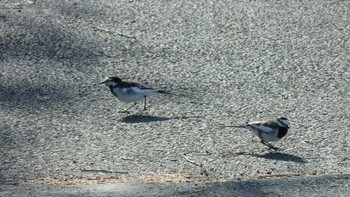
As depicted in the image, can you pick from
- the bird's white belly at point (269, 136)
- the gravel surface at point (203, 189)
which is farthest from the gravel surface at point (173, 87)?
the gravel surface at point (203, 189)

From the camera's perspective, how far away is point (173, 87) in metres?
11.1

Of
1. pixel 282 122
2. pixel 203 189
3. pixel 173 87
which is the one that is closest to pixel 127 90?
pixel 173 87

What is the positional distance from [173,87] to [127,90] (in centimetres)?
86

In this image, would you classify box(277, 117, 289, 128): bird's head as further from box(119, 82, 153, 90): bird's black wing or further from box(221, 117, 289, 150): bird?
box(119, 82, 153, 90): bird's black wing

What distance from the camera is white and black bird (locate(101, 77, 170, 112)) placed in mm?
10414

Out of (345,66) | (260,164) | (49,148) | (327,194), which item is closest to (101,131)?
(49,148)

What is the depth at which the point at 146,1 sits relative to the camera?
1389 centimetres

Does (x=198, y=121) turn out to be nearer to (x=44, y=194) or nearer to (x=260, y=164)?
(x=260, y=164)

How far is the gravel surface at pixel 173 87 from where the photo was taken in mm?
9055

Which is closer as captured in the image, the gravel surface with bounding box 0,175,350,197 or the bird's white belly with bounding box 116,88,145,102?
the gravel surface with bounding box 0,175,350,197

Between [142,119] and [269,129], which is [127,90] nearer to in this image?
[142,119]

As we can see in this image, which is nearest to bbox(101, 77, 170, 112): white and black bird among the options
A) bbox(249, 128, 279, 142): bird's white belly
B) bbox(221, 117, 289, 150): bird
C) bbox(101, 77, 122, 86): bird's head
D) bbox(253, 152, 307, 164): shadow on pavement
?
bbox(101, 77, 122, 86): bird's head

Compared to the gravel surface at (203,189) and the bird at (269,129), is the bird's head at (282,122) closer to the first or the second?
the bird at (269,129)

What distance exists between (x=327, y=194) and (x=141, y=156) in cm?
182
